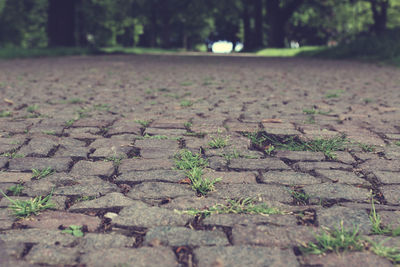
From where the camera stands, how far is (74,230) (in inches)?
77.7

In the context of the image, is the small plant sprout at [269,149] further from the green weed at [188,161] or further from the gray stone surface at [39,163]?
the gray stone surface at [39,163]

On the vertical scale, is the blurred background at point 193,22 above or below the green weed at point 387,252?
above

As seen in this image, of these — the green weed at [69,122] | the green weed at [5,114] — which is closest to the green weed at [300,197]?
the green weed at [69,122]

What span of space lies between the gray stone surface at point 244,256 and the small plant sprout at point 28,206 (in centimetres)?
86

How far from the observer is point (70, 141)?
3650 millimetres

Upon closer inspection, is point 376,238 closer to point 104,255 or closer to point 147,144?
point 104,255

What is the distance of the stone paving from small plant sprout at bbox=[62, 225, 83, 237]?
0.02 meters

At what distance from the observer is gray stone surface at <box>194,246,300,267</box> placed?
1699mm

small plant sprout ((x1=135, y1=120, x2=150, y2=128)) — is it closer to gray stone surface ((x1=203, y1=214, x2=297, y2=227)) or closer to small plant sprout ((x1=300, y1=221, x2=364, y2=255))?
gray stone surface ((x1=203, y1=214, x2=297, y2=227))

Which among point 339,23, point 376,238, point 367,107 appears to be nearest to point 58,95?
point 367,107

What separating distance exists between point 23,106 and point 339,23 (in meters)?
46.4

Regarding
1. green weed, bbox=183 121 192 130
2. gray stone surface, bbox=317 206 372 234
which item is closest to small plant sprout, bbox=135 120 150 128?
green weed, bbox=183 121 192 130

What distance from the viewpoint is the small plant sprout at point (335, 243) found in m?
1.80

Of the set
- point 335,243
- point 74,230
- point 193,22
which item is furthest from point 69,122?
point 193,22
